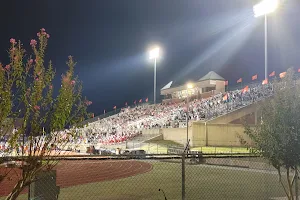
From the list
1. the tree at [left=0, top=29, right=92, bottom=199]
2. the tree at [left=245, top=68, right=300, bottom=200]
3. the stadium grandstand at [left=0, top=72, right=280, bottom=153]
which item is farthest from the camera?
the stadium grandstand at [left=0, top=72, right=280, bottom=153]

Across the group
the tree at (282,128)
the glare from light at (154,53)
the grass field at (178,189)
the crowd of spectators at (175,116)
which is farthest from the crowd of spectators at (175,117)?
the tree at (282,128)

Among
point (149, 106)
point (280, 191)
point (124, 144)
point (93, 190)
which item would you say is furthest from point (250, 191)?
point (149, 106)

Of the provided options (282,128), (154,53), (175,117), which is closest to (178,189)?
(282,128)

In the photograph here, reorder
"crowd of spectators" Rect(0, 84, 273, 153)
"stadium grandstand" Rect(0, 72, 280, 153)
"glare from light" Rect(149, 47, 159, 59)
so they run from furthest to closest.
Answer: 1. "glare from light" Rect(149, 47, 159, 59)
2. "stadium grandstand" Rect(0, 72, 280, 153)
3. "crowd of spectators" Rect(0, 84, 273, 153)

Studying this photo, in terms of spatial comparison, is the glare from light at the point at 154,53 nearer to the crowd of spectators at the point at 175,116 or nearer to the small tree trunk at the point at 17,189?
the crowd of spectators at the point at 175,116

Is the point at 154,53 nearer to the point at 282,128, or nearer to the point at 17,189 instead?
the point at 282,128

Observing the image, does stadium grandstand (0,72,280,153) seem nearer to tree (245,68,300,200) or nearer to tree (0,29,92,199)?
tree (245,68,300,200)

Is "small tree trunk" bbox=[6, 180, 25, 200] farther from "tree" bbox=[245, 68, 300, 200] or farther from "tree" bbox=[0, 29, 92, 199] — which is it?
"tree" bbox=[245, 68, 300, 200]

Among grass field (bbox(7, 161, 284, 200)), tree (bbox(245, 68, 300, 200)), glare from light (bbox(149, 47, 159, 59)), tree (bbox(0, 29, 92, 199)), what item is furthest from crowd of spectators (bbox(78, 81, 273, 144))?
tree (bbox(0, 29, 92, 199))

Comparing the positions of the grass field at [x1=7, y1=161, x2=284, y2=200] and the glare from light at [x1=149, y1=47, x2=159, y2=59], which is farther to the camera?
the glare from light at [x1=149, y1=47, x2=159, y2=59]

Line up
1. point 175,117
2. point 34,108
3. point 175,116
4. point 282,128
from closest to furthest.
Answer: point 34,108 → point 282,128 → point 175,117 → point 175,116

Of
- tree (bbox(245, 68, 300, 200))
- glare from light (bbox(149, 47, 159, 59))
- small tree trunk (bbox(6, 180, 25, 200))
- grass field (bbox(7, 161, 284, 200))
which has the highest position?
glare from light (bbox(149, 47, 159, 59))

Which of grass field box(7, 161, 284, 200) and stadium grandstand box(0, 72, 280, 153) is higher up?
stadium grandstand box(0, 72, 280, 153)

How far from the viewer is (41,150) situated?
14.1 feet
